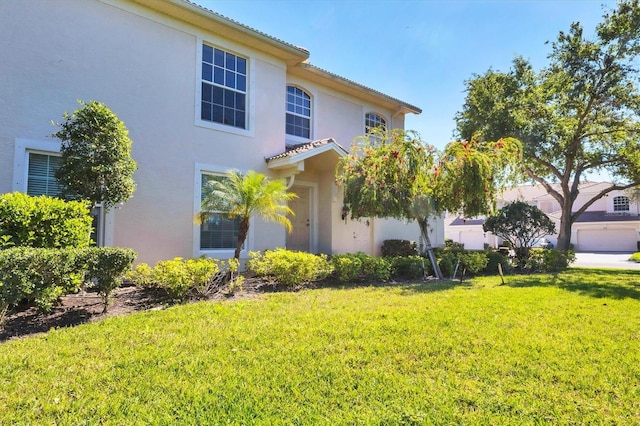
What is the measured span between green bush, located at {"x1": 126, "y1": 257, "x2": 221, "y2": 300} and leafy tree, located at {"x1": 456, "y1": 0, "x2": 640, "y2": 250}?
13.0 meters

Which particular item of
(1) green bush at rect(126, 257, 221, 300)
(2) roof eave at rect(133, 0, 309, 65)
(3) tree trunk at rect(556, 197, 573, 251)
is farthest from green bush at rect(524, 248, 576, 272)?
(1) green bush at rect(126, 257, 221, 300)

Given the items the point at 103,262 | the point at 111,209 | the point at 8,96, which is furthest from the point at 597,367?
the point at 8,96

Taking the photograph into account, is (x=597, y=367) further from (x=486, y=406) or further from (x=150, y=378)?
(x=150, y=378)

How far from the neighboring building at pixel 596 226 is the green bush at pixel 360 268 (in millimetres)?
27745

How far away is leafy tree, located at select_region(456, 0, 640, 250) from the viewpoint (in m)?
14.9

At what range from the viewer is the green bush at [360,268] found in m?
9.32

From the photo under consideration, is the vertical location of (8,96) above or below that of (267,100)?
below

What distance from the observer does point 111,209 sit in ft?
27.5

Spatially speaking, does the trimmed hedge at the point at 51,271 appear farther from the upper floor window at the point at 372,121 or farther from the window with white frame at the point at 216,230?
the upper floor window at the point at 372,121

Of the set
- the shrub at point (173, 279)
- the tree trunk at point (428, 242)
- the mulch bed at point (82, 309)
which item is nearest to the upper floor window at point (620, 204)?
the tree trunk at point (428, 242)

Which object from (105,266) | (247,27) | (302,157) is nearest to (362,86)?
(302,157)

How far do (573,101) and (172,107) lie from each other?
1625 cm

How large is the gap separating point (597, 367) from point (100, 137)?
8665mm

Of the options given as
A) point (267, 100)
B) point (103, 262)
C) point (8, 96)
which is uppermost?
point (267, 100)
